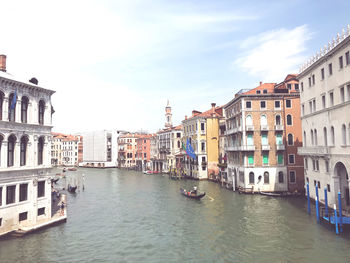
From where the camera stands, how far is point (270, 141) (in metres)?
32.8

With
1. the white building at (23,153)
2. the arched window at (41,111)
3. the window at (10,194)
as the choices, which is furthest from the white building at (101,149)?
the window at (10,194)

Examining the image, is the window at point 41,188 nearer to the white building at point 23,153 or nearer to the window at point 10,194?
the white building at point 23,153

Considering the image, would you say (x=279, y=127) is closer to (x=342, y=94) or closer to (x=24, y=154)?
(x=342, y=94)

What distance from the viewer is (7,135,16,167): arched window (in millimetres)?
17109

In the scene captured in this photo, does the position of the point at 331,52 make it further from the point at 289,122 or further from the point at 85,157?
the point at 85,157

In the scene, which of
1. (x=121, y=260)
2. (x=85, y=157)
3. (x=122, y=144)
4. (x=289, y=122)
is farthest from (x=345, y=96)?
(x=85, y=157)

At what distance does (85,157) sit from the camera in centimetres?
10231

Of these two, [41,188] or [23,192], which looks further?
[41,188]

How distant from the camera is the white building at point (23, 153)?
16672mm

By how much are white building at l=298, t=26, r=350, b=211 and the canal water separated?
11.0 ft

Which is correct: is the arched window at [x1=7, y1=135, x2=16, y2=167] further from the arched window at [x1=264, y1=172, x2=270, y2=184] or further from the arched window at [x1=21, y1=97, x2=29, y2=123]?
the arched window at [x1=264, y1=172, x2=270, y2=184]

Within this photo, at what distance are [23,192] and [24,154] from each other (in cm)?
244

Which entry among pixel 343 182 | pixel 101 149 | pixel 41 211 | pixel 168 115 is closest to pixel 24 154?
pixel 41 211

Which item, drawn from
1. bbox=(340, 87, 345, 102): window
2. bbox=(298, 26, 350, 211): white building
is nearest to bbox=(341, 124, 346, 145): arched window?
bbox=(298, 26, 350, 211): white building
